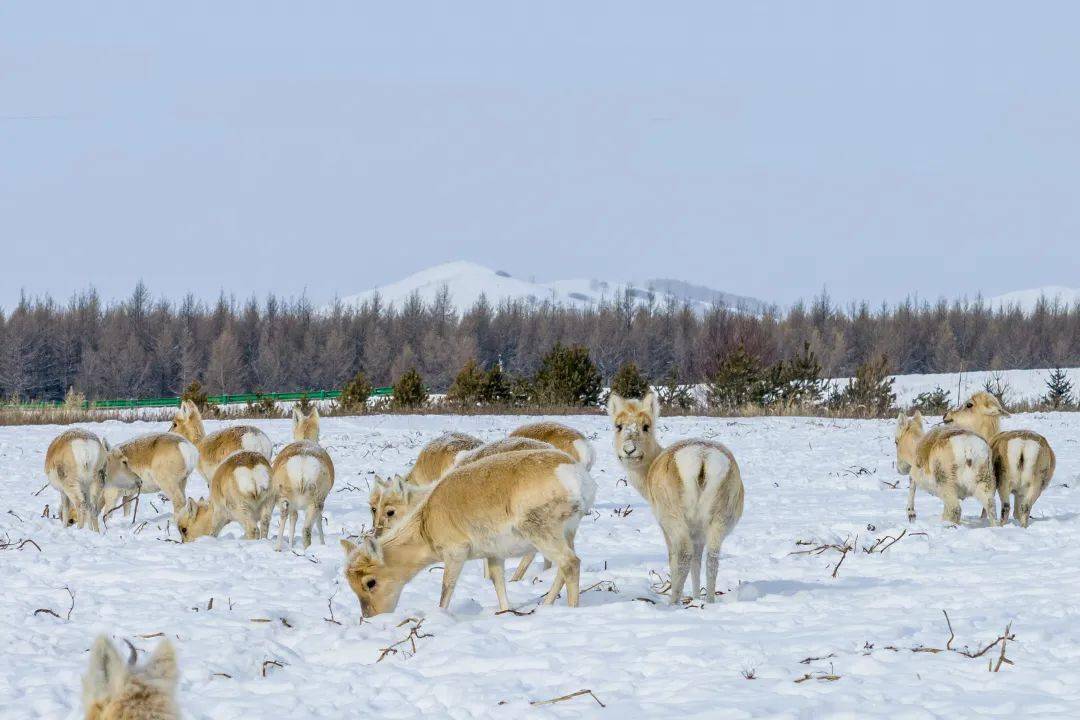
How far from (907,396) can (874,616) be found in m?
67.1

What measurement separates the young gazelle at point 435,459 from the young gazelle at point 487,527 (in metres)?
4.41

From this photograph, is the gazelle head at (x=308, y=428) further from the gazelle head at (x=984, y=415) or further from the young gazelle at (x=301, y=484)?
the gazelle head at (x=984, y=415)

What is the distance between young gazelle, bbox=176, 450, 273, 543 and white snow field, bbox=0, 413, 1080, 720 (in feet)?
1.49

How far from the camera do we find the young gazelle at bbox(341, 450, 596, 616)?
8109 mm

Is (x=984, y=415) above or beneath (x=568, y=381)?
beneath

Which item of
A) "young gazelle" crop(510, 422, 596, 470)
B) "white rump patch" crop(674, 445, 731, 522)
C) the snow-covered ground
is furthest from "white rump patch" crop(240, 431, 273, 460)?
the snow-covered ground

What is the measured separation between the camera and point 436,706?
6102 mm

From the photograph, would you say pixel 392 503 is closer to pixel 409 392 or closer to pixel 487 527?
pixel 487 527

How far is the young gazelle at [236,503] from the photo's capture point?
12.9 metres

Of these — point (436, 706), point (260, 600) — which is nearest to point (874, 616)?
point (436, 706)

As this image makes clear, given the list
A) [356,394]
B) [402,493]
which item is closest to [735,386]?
[356,394]

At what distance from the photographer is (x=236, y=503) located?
42.8 feet

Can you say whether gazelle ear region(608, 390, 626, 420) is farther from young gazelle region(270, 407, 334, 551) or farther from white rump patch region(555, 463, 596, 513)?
young gazelle region(270, 407, 334, 551)

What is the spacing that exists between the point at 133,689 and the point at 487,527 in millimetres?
5712
